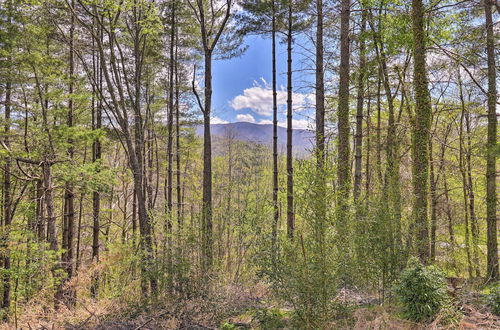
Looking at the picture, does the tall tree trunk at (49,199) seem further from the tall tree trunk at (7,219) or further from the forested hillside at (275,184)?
the tall tree trunk at (7,219)

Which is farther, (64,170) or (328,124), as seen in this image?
(328,124)

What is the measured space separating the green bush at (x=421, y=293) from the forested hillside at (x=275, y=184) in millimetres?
18

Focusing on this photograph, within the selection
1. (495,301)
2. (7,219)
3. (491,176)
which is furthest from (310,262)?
(7,219)

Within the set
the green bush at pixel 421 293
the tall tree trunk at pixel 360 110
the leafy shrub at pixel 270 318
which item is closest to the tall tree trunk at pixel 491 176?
the tall tree trunk at pixel 360 110

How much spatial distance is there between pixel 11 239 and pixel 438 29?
10.9m

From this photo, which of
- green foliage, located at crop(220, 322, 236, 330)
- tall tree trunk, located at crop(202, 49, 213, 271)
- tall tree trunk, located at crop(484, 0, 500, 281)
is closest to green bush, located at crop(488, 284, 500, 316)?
green foliage, located at crop(220, 322, 236, 330)

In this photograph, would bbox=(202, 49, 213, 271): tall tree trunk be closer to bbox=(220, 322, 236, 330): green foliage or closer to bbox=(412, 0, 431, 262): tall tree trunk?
bbox=(220, 322, 236, 330): green foliage

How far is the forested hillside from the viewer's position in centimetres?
309

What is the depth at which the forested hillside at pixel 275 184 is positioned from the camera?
10.1ft

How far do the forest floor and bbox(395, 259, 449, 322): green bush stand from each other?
88mm

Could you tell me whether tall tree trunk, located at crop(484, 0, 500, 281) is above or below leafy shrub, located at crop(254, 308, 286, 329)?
above

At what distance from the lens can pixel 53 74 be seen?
704 cm

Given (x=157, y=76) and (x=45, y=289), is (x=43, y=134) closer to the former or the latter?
(x=45, y=289)

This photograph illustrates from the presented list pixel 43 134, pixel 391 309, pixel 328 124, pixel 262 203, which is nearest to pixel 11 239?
pixel 43 134
